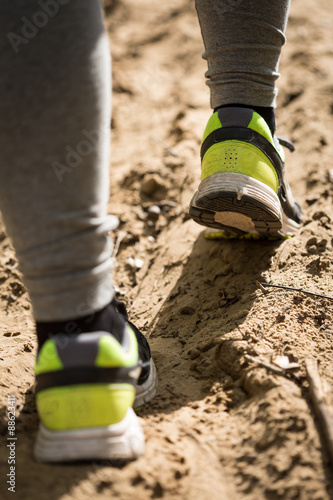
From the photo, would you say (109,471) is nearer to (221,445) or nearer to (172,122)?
(221,445)

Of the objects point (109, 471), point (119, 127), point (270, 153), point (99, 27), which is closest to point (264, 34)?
point (270, 153)

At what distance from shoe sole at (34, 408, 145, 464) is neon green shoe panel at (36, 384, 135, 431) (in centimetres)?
1

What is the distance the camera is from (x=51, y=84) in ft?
3.06

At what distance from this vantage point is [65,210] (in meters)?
0.96

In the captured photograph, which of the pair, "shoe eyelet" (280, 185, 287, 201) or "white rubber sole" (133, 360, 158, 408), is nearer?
"white rubber sole" (133, 360, 158, 408)

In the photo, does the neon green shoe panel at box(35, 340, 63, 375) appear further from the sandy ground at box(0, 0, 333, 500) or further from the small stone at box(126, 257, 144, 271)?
the small stone at box(126, 257, 144, 271)

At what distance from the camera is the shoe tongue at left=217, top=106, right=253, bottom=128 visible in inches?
60.8

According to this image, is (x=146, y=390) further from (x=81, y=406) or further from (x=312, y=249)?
(x=312, y=249)

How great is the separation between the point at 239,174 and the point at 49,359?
0.86 metres

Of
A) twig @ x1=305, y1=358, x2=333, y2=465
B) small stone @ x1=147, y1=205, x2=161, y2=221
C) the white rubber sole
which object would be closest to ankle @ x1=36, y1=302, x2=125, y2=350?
the white rubber sole

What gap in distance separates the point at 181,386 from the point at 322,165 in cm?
144

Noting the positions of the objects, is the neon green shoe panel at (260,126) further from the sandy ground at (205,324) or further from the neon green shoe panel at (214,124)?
the sandy ground at (205,324)

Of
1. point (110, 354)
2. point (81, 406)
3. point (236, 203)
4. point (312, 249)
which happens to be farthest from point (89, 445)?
point (312, 249)

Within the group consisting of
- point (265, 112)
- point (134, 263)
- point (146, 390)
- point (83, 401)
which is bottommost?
point (134, 263)
